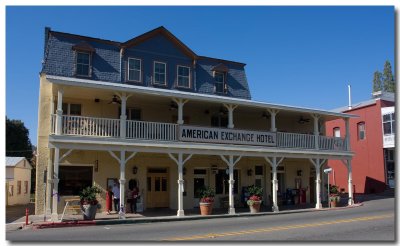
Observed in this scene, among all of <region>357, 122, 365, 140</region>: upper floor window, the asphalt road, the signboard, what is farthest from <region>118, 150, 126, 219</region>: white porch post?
<region>357, 122, 365, 140</region>: upper floor window

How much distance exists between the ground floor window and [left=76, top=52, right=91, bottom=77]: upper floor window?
5.17m

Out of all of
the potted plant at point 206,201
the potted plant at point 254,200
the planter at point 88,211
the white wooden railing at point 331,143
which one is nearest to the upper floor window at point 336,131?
the white wooden railing at point 331,143

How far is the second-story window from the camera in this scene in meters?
27.8

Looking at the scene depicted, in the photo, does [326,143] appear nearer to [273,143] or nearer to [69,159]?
[273,143]

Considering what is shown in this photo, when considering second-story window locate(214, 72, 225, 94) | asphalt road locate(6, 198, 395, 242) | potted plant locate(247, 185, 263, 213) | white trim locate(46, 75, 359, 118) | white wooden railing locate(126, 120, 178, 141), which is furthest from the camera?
second-story window locate(214, 72, 225, 94)

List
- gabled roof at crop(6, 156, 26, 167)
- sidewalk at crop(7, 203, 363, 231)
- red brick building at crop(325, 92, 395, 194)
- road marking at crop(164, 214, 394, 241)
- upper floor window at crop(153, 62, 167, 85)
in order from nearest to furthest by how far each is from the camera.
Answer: road marking at crop(164, 214, 394, 241)
sidewalk at crop(7, 203, 363, 231)
upper floor window at crop(153, 62, 167, 85)
red brick building at crop(325, 92, 395, 194)
gabled roof at crop(6, 156, 26, 167)

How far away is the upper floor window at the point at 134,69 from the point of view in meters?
24.4

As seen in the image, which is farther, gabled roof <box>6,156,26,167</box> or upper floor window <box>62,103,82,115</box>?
gabled roof <box>6,156,26,167</box>

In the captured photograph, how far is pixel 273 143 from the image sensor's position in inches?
931

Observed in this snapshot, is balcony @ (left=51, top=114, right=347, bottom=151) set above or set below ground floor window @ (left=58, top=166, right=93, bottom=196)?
above

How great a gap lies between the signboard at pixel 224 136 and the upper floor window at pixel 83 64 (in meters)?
6.56

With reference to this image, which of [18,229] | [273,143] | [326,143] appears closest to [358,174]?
[326,143]

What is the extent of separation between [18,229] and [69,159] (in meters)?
5.63

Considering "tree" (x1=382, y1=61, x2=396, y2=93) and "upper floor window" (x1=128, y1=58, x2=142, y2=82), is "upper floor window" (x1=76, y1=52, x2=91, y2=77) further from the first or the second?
"tree" (x1=382, y1=61, x2=396, y2=93)
